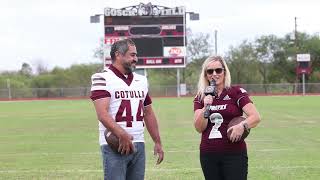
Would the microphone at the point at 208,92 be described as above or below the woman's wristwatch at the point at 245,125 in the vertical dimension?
above

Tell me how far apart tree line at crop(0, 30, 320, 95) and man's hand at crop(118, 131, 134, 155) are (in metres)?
72.4

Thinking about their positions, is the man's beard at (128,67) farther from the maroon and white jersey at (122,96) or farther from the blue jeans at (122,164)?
the blue jeans at (122,164)

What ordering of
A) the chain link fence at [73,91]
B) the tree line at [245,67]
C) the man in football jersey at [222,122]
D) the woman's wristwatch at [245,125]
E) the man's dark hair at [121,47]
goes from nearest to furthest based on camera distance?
the woman's wristwatch at [245,125], the man in football jersey at [222,122], the man's dark hair at [121,47], the chain link fence at [73,91], the tree line at [245,67]

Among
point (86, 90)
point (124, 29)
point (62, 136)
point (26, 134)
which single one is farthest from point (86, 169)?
point (86, 90)

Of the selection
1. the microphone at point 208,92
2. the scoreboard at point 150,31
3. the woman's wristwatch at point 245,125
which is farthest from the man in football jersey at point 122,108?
the scoreboard at point 150,31

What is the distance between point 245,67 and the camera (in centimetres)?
8512

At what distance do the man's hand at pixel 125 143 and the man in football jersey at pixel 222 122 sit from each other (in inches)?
24.8

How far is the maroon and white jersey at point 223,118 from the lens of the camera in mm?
5684

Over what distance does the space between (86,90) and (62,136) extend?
5372 centimetres

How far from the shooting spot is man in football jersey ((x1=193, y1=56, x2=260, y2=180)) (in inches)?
224

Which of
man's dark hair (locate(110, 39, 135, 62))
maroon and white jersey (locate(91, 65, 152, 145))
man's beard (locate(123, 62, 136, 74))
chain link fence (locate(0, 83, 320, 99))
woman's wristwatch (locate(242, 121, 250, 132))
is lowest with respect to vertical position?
chain link fence (locate(0, 83, 320, 99))

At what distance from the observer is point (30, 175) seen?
34.2ft

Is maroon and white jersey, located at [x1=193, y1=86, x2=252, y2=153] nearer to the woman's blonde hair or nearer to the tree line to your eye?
the woman's blonde hair

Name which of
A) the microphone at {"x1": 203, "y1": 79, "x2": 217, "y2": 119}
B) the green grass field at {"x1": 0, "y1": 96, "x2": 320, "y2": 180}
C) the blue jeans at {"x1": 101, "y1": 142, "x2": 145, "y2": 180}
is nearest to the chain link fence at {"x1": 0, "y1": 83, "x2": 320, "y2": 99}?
the green grass field at {"x1": 0, "y1": 96, "x2": 320, "y2": 180}
